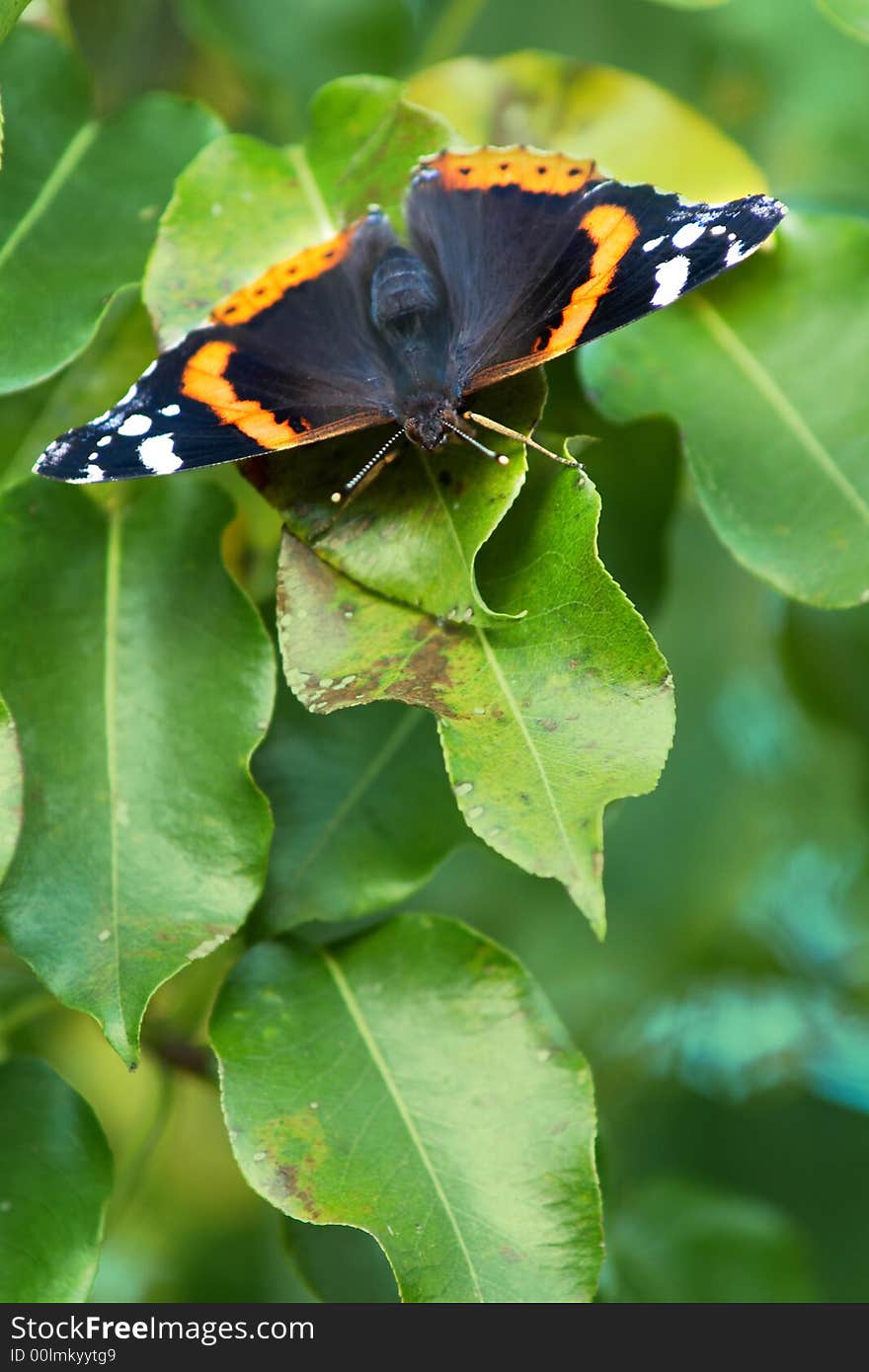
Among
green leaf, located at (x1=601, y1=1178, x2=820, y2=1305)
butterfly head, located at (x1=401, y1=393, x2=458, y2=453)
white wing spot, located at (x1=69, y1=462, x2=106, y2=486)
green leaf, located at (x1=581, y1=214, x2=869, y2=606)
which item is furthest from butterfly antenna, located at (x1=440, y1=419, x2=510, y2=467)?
green leaf, located at (x1=601, y1=1178, x2=820, y2=1305)

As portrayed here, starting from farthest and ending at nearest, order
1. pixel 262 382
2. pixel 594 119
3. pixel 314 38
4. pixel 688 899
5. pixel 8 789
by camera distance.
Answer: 1. pixel 688 899
2. pixel 314 38
3. pixel 594 119
4. pixel 262 382
5. pixel 8 789

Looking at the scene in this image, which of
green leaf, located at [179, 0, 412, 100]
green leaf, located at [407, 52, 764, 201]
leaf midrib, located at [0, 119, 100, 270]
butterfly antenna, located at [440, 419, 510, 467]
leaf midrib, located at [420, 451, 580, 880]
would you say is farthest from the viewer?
green leaf, located at [179, 0, 412, 100]

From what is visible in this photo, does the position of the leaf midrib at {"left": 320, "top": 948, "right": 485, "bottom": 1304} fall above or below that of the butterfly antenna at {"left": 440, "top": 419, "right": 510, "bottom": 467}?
below

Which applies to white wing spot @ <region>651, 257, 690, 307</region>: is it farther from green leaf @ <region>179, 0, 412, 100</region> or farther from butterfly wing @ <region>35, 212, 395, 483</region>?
green leaf @ <region>179, 0, 412, 100</region>

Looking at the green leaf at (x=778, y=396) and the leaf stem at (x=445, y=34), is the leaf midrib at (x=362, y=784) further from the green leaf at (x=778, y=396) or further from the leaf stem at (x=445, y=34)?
the leaf stem at (x=445, y=34)

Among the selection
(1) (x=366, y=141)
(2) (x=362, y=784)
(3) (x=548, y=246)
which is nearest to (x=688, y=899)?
(2) (x=362, y=784)

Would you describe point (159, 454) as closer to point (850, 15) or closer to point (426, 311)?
point (426, 311)
